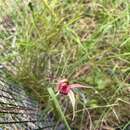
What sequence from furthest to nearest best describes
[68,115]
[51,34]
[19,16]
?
[19,16], [51,34], [68,115]

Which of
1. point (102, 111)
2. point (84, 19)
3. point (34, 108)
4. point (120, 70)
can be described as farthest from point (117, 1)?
point (34, 108)

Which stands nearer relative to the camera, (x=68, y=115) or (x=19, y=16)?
(x=68, y=115)

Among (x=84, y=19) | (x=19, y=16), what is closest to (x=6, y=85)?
(x=19, y=16)

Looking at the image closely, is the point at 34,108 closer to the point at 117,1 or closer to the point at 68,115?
the point at 68,115

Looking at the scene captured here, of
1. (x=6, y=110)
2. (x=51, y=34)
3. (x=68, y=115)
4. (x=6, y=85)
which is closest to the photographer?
(x=6, y=110)

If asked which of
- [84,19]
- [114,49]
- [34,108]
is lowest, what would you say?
[34,108]

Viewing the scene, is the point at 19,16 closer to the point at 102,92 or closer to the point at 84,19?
the point at 84,19

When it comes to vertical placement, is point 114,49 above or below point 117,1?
below
